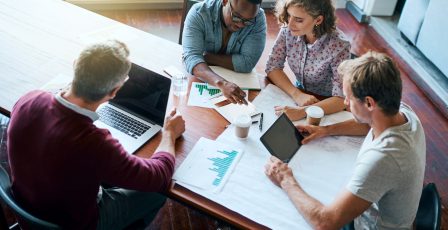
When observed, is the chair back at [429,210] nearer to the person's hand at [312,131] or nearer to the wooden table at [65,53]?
the person's hand at [312,131]

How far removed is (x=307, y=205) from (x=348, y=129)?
0.53 m

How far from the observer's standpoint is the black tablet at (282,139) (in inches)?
63.2

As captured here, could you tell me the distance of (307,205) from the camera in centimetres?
136

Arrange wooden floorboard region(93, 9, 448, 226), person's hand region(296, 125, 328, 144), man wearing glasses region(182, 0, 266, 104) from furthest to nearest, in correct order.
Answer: wooden floorboard region(93, 9, 448, 226) < man wearing glasses region(182, 0, 266, 104) < person's hand region(296, 125, 328, 144)

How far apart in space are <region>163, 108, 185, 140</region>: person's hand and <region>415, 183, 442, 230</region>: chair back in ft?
3.05

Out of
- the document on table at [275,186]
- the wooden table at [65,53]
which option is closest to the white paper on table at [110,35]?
the wooden table at [65,53]

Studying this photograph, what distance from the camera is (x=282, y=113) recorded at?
1.75 meters

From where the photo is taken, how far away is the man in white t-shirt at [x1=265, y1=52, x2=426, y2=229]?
4.18ft

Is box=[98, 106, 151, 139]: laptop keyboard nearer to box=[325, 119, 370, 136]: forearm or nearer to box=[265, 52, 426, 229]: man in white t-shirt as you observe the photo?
box=[265, 52, 426, 229]: man in white t-shirt

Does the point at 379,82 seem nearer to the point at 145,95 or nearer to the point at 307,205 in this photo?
the point at 307,205

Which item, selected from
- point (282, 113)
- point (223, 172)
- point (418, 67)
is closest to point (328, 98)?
point (282, 113)

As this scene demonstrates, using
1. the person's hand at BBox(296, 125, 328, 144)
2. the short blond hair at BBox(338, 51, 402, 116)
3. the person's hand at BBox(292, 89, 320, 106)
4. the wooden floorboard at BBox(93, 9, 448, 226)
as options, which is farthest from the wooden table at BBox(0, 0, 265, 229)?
the wooden floorboard at BBox(93, 9, 448, 226)

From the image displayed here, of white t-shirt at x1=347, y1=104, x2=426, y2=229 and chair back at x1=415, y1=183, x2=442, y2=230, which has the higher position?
white t-shirt at x1=347, y1=104, x2=426, y2=229

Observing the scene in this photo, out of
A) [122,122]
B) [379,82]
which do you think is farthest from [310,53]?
[122,122]
